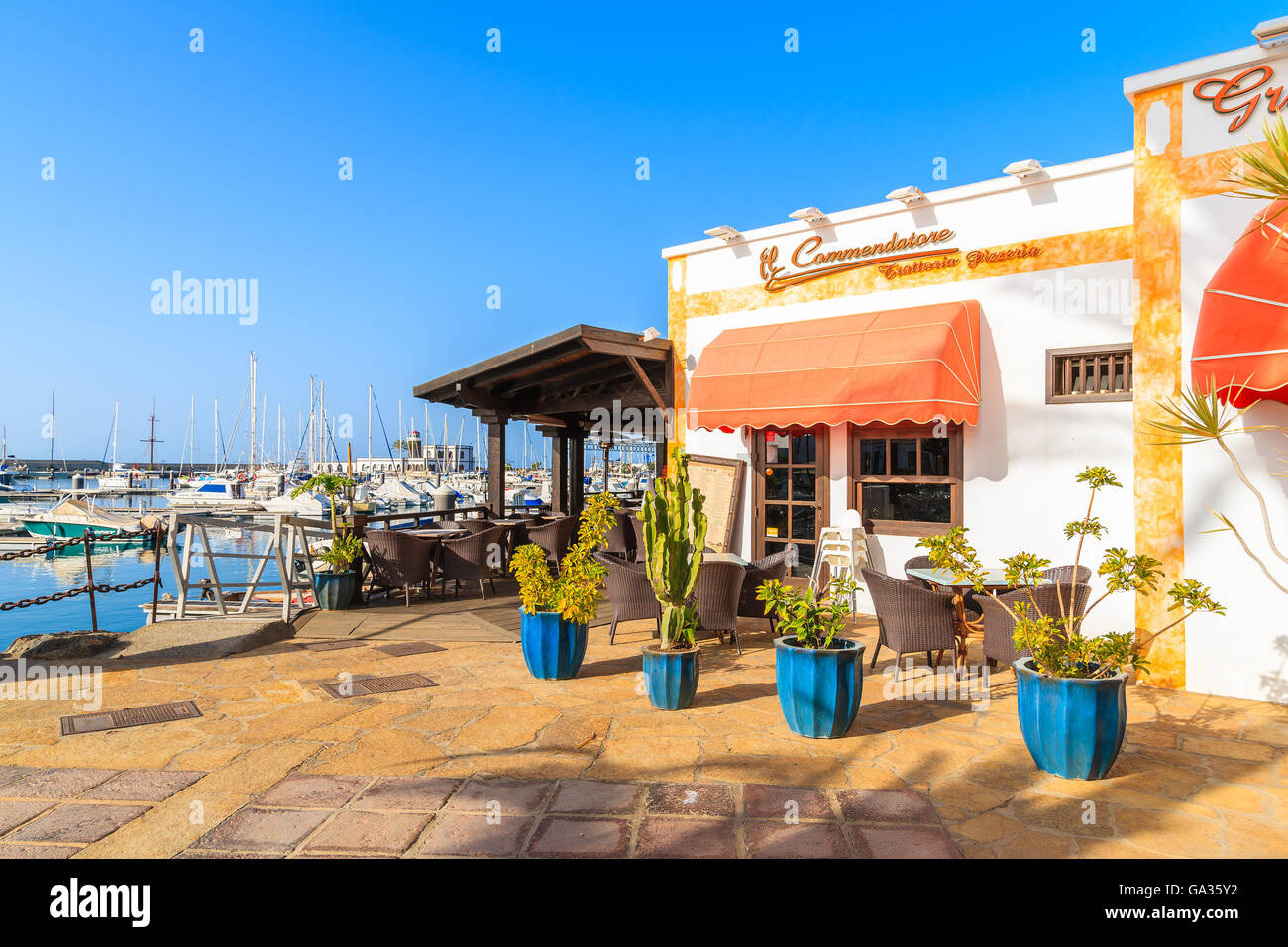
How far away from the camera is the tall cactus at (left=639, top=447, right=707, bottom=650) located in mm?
5352

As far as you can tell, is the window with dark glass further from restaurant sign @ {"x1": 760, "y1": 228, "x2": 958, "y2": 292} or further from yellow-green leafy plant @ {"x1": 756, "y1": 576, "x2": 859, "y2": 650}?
yellow-green leafy plant @ {"x1": 756, "y1": 576, "x2": 859, "y2": 650}

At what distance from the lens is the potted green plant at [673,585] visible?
5199 mm

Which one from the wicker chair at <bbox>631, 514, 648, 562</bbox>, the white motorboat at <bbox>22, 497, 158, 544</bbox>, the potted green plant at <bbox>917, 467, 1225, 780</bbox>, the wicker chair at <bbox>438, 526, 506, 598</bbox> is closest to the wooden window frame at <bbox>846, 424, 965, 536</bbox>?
the wicker chair at <bbox>631, 514, 648, 562</bbox>

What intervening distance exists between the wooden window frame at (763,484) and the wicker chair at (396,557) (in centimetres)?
396

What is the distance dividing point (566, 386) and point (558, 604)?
24.9ft

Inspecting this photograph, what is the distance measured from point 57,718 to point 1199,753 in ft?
22.5

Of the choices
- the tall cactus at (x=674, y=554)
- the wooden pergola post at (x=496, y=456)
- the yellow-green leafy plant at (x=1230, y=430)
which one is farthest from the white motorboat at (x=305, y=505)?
the yellow-green leafy plant at (x=1230, y=430)

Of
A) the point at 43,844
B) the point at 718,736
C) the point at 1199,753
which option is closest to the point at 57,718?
the point at 43,844

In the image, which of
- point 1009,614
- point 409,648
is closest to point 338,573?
point 409,648

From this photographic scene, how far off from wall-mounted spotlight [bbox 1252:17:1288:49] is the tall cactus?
5.04 meters

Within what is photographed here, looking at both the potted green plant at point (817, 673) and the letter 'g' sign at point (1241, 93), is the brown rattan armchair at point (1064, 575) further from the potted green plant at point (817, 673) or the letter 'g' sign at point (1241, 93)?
the letter 'g' sign at point (1241, 93)

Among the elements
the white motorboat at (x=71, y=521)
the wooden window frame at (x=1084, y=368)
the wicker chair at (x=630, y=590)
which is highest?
the wooden window frame at (x=1084, y=368)
